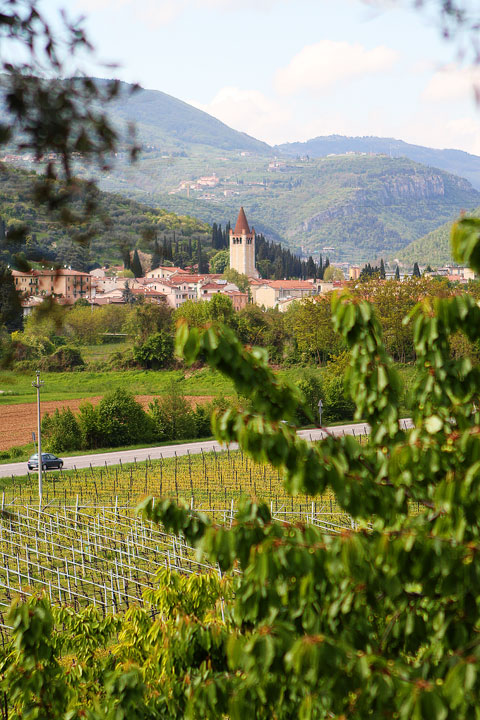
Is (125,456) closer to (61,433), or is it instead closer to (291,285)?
(61,433)

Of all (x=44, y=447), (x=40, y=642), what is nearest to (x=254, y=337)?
(x=44, y=447)

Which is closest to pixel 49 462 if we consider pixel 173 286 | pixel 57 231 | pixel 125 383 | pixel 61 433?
pixel 61 433

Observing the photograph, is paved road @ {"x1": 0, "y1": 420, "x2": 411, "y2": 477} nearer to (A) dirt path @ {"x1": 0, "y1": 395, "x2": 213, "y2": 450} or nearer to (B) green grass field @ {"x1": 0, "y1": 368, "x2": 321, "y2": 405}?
(A) dirt path @ {"x1": 0, "y1": 395, "x2": 213, "y2": 450}

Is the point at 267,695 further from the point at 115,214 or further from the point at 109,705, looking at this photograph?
the point at 115,214

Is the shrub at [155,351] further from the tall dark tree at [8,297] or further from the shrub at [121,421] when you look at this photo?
the tall dark tree at [8,297]

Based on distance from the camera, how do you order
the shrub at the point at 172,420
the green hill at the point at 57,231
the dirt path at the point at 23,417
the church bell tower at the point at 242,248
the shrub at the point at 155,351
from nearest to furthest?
1. the green hill at the point at 57,231
2. the dirt path at the point at 23,417
3. the shrub at the point at 172,420
4. the shrub at the point at 155,351
5. the church bell tower at the point at 242,248

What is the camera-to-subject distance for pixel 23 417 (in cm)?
3844

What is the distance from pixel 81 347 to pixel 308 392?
1942 centimetres

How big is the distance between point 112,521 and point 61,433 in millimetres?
15849

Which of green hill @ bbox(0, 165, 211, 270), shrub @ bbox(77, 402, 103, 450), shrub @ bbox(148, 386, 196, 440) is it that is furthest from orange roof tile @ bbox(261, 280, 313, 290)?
green hill @ bbox(0, 165, 211, 270)

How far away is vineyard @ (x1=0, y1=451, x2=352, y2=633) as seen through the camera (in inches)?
532

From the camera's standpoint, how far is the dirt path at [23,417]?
108 ft

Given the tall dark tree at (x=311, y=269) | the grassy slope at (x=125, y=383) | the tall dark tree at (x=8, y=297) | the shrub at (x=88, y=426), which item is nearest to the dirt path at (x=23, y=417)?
the grassy slope at (x=125, y=383)

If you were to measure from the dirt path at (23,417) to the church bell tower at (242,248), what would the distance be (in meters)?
77.5
